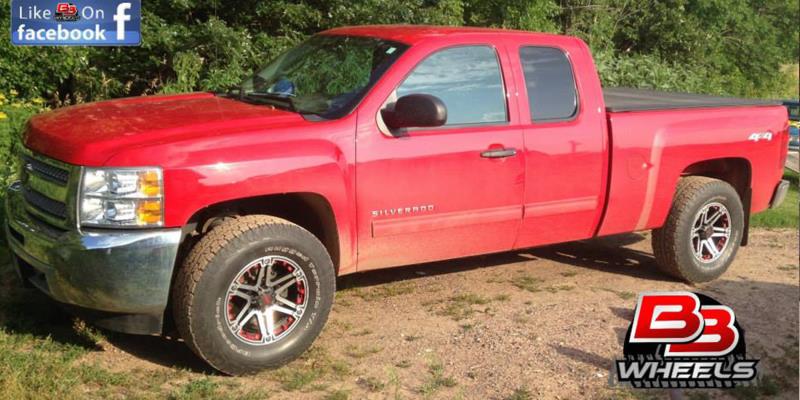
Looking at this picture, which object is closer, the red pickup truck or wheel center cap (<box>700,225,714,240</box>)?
the red pickup truck

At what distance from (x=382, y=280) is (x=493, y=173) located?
1382 mm

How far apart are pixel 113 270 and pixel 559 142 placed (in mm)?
2998

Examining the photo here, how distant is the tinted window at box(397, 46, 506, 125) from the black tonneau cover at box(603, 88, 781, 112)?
1.00 m

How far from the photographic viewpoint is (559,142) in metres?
5.86

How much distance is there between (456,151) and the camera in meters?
5.41

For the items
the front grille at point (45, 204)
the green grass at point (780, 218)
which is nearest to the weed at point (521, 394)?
the front grille at point (45, 204)

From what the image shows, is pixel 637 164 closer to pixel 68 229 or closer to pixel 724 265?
pixel 724 265

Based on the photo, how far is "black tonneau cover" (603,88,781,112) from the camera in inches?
252

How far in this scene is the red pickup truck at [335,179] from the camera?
14.5ft

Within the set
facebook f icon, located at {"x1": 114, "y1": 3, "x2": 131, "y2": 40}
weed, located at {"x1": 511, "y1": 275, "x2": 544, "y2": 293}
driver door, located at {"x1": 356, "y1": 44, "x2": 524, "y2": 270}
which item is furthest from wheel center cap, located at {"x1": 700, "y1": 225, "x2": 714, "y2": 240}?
facebook f icon, located at {"x1": 114, "y1": 3, "x2": 131, "y2": 40}

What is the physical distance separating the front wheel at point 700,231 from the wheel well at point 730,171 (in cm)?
16

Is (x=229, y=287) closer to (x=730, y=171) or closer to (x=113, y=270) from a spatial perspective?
(x=113, y=270)

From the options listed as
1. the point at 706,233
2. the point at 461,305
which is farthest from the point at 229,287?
the point at 706,233

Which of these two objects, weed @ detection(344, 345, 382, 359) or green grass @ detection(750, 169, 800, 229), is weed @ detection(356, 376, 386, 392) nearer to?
weed @ detection(344, 345, 382, 359)
